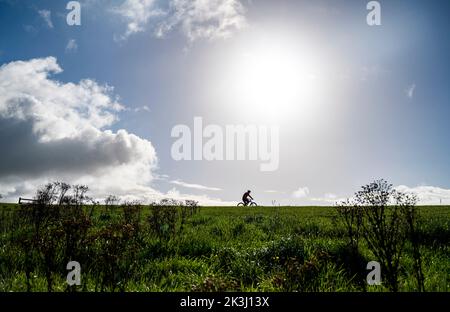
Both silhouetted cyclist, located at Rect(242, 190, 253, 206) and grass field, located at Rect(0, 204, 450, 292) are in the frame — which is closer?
grass field, located at Rect(0, 204, 450, 292)

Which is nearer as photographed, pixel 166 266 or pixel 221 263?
pixel 166 266

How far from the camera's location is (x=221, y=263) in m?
6.64

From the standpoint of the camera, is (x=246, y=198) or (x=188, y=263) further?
(x=246, y=198)

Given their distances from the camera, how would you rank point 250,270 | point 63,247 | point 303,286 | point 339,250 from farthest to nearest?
point 339,250 → point 63,247 → point 250,270 → point 303,286

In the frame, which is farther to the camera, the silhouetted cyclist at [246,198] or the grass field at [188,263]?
the silhouetted cyclist at [246,198]

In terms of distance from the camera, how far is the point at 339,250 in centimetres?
706
